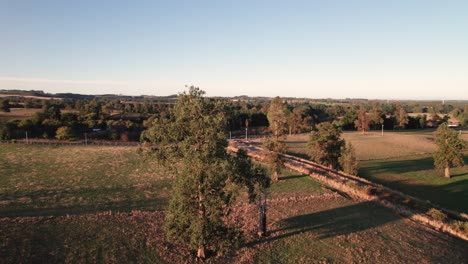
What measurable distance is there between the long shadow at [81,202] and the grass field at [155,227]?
0.27 feet

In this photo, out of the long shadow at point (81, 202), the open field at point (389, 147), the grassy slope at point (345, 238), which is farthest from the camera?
the open field at point (389, 147)

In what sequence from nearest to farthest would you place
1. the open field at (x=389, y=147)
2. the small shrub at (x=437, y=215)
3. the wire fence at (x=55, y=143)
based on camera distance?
1. the small shrub at (x=437, y=215)
2. the open field at (x=389, y=147)
3. the wire fence at (x=55, y=143)

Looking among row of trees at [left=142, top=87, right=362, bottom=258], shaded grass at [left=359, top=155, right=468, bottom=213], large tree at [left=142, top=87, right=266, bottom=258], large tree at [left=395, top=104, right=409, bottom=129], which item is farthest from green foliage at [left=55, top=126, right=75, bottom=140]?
large tree at [left=395, top=104, right=409, bottom=129]

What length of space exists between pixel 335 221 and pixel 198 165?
52.0 feet

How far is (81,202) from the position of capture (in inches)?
1121

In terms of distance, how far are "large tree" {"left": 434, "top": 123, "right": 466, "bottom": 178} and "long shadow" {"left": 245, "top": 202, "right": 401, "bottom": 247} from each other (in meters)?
22.6

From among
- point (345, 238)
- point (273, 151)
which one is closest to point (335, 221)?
point (345, 238)

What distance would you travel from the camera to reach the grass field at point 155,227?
1889 centimetres

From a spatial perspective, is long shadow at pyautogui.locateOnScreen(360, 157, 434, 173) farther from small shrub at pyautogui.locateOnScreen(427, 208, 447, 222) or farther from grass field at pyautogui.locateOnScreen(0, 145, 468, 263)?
small shrub at pyautogui.locateOnScreen(427, 208, 447, 222)

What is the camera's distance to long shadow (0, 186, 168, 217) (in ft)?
83.7

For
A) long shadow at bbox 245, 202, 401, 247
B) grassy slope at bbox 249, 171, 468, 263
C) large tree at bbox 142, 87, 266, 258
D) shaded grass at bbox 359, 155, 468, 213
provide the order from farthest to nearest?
shaded grass at bbox 359, 155, 468, 213
long shadow at bbox 245, 202, 401, 247
grassy slope at bbox 249, 171, 468, 263
large tree at bbox 142, 87, 266, 258

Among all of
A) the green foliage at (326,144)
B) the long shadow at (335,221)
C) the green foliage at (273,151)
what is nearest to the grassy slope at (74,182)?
the long shadow at (335,221)

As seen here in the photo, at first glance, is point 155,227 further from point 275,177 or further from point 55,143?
point 55,143

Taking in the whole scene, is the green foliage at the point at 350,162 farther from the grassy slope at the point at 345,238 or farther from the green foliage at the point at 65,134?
the green foliage at the point at 65,134
